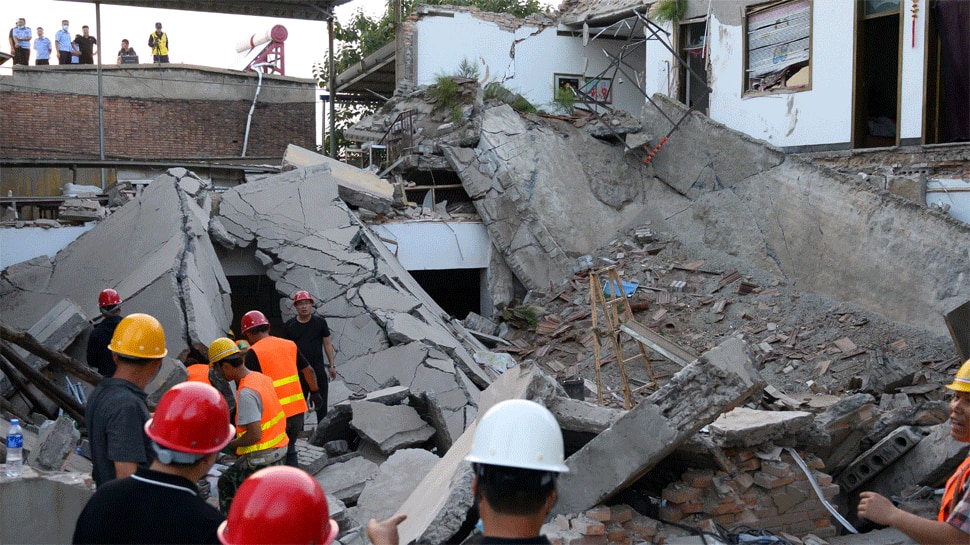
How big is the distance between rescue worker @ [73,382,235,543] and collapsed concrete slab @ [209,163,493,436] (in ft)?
19.1

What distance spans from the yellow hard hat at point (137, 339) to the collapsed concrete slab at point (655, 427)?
2.70 m

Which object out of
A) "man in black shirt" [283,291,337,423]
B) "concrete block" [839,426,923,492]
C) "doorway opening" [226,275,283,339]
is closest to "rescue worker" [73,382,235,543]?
"man in black shirt" [283,291,337,423]

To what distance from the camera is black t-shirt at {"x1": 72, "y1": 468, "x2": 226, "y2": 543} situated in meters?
2.41

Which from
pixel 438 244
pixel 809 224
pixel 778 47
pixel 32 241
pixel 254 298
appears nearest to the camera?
pixel 32 241

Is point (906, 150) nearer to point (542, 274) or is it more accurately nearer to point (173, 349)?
point (542, 274)

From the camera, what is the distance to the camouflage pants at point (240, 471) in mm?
4488

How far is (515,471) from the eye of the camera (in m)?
2.10

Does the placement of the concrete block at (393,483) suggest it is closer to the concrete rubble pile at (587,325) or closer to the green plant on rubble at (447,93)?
the concrete rubble pile at (587,325)

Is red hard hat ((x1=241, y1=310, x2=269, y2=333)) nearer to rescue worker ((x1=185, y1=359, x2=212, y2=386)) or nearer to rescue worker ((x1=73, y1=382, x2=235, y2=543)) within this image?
rescue worker ((x1=185, y1=359, x2=212, y2=386))

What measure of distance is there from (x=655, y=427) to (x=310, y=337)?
3653 millimetres

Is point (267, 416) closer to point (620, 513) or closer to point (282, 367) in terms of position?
point (282, 367)

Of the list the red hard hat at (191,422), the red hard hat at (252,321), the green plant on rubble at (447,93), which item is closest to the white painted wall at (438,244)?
the green plant on rubble at (447,93)

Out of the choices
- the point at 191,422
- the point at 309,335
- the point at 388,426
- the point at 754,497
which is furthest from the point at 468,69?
the point at 191,422

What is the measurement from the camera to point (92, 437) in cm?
344
